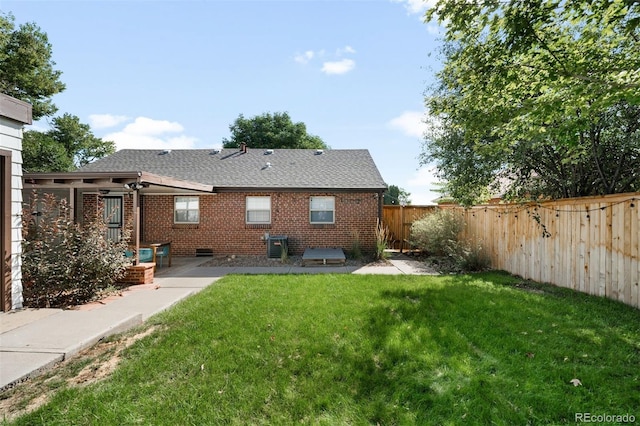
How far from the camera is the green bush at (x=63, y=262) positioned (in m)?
5.48

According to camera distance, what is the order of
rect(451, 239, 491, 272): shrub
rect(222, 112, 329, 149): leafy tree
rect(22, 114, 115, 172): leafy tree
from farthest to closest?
rect(222, 112, 329, 149): leafy tree, rect(22, 114, 115, 172): leafy tree, rect(451, 239, 491, 272): shrub

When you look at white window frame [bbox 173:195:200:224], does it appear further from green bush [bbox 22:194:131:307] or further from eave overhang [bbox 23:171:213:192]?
green bush [bbox 22:194:131:307]

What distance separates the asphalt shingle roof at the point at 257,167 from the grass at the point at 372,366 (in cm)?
763

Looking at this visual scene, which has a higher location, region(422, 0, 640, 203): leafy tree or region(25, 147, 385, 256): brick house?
region(422, 0, 640, 203): leafy tree

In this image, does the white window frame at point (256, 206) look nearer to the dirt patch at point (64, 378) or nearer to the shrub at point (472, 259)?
the shrub at point (472, 259)

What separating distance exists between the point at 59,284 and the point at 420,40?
A: 10.1 meters

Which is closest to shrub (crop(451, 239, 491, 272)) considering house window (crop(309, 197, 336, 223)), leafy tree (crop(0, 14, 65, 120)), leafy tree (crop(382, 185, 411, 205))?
house window (crop(309, 197, 336, 223))

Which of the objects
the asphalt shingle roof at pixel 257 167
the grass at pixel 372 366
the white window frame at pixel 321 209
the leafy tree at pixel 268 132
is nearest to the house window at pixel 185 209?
the asphalt shingle roof at pixel 257 167

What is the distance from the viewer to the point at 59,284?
560 centimetres

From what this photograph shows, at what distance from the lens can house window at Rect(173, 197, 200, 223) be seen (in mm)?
12812

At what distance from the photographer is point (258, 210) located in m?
12.7

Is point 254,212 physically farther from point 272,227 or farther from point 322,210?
point 322,210

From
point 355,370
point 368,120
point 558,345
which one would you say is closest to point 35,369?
point 355,370

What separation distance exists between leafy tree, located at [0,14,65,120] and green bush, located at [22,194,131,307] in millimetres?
18732
